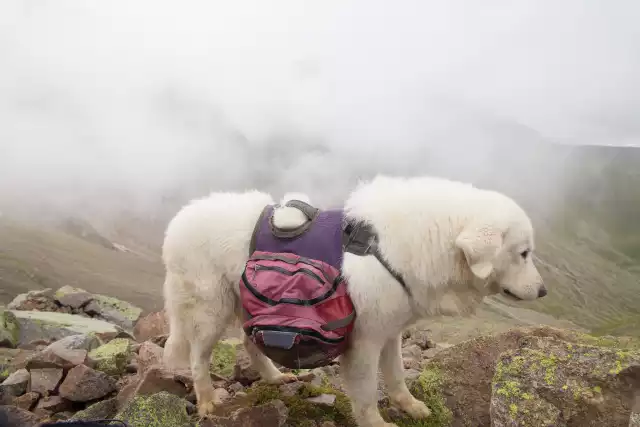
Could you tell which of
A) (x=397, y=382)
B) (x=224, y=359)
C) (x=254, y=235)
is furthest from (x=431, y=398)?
(x=224, y=359)

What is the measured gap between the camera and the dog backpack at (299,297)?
15.0 ft

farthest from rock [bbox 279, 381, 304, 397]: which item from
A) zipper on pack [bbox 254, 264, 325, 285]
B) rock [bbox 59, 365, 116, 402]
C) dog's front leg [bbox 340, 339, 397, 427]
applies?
rock [bbox 59, 365, 116, 402]

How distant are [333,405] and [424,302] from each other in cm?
193

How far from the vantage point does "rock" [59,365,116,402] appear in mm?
6270

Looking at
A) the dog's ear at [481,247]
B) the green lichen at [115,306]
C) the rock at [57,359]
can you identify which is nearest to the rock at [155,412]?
the rock at [57,359]

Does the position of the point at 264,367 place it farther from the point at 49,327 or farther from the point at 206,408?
the point at 49,327

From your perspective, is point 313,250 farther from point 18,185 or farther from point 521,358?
point 18,185

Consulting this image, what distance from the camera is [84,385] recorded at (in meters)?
6.33

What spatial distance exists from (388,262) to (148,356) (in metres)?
4.82

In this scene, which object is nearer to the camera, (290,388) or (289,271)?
(289,271)

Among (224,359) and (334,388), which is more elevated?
(334,388)

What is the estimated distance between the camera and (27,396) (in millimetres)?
6273

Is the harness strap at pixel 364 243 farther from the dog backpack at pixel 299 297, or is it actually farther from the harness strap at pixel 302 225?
the harness strap at pixel 302 225

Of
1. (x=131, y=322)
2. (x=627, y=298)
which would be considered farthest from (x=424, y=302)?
(x=627, y=298)
